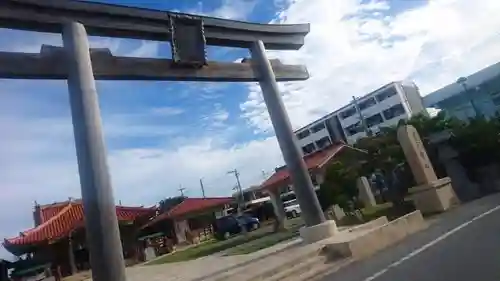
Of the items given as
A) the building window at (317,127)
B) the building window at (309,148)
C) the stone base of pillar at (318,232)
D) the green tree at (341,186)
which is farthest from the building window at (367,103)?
the stone base of pillar at (318,232)

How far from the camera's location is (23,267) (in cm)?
1748

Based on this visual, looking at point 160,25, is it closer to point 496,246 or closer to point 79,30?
point 79,30

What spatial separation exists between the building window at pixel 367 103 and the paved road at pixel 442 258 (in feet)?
162

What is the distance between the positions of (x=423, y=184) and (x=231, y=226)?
48.5ft

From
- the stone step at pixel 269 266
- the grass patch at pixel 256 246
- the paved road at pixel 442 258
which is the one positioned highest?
the grass patch at pixel 256 246

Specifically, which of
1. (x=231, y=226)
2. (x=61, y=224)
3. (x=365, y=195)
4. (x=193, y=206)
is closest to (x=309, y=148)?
(x=193, y=206)

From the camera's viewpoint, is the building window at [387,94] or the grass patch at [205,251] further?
the building window at [387,94]

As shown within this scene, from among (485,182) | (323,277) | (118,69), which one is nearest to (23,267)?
(118,69)

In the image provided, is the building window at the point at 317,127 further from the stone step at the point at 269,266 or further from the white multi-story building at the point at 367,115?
the stone step at the point at 269,266

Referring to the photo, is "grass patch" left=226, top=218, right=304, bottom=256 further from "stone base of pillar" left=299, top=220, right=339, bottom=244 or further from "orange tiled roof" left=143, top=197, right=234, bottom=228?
"orange tiled roof" left=143, top=197, right=234, bottom=228

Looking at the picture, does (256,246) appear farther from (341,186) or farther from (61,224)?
(61,224)

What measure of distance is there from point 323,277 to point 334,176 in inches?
352

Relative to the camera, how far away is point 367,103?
188 ft

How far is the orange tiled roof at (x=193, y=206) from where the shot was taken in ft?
87.7
